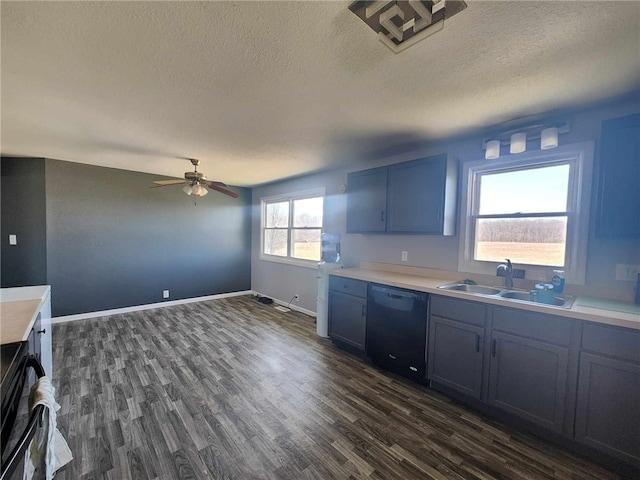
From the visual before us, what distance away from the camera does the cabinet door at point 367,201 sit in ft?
10.4

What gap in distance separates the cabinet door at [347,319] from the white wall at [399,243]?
0.73 meters

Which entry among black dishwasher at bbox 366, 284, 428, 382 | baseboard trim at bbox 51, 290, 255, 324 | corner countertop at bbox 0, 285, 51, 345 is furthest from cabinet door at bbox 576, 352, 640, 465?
baseboard trim at bbox 51, 290, 255, 324

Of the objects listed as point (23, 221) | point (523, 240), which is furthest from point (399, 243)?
point (23, 221)

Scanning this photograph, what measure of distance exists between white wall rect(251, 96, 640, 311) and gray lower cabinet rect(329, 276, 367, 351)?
0.65m

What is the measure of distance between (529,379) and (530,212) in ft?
4.53

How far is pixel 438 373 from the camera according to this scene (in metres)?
2.37

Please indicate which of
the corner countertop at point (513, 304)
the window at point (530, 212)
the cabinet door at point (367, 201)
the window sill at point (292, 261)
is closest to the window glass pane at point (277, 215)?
the window sill at point (292, 261)

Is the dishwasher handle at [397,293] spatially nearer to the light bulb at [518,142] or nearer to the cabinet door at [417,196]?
the cabinet door at [417,196]

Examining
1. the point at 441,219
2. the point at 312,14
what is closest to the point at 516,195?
the point at 441,219

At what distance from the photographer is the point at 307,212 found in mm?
4734

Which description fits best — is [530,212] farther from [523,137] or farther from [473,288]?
[473,288]

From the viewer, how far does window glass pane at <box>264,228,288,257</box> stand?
5.20 metres

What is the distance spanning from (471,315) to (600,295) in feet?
3.07

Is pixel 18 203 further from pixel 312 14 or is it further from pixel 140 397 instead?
pixel 312 14
